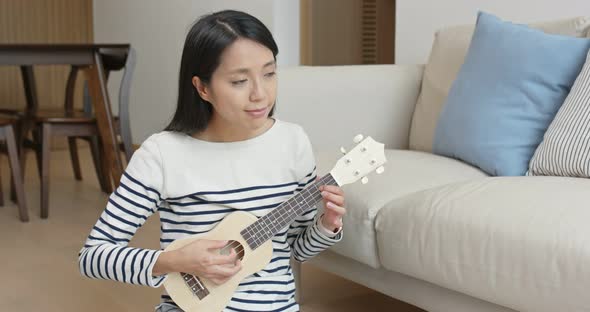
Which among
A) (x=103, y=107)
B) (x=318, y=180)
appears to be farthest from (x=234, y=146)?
(x=103, y=107)

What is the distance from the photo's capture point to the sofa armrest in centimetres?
233

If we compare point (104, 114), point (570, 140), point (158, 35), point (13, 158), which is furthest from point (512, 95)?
point (158, 35)

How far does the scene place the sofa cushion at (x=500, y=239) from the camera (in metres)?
1.31

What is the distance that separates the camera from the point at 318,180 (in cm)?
137

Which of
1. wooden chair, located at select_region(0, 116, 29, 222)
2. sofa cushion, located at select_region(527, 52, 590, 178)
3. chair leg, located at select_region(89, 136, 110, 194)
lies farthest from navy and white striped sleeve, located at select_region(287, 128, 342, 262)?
chair leg, located at select_region(89, 136, 110, 194)

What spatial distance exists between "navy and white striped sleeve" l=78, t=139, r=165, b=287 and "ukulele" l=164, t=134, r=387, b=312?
0.05 metres

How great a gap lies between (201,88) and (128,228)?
0.87 feet

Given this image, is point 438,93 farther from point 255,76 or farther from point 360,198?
point 255,76

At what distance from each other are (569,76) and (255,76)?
984 mm

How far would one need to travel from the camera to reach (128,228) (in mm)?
1344

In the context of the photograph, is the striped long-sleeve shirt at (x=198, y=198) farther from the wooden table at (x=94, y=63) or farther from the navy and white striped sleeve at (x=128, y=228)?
the wooden table at (x=94, y=63)

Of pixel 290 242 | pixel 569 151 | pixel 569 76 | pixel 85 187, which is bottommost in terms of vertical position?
pixel 85 187

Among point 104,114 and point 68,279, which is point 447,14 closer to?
point 104,114

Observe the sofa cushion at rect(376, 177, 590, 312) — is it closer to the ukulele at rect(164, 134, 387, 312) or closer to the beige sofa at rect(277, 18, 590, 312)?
the beige sofa at rect(277, 18, 590, 312)
